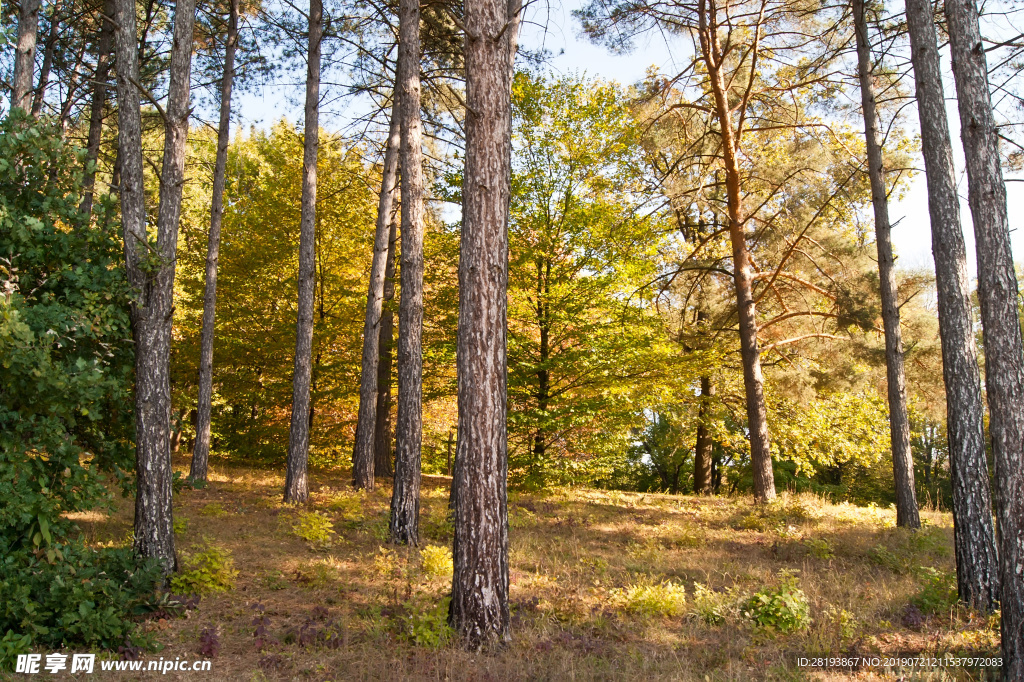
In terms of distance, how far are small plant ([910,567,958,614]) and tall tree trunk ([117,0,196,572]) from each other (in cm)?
792

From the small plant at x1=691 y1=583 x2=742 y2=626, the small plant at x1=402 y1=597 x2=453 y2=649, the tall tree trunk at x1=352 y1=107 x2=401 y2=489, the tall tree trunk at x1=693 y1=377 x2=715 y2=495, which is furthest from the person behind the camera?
the tall tree trunk at x1=693 y1=377 x2=715 y2=495

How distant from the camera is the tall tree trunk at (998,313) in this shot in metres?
4.90

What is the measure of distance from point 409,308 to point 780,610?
5.90 meters

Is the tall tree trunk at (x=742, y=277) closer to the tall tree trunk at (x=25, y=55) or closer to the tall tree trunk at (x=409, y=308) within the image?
the tall tree trunk at (x=409, y=308)

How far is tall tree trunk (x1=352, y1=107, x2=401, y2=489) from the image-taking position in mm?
12336

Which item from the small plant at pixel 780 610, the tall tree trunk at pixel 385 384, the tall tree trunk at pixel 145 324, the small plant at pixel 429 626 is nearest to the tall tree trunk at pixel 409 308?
the small plant at pixel 429 626

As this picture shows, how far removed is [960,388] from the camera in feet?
22.5

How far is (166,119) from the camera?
6.40 m

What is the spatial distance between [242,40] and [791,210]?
1273 cm

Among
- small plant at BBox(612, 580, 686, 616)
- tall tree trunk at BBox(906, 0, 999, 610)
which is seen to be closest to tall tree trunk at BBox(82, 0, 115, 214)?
small plant at BBox(612, 580, 686, 616)

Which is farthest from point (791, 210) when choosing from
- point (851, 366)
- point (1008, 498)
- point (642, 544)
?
point (1008, 498)

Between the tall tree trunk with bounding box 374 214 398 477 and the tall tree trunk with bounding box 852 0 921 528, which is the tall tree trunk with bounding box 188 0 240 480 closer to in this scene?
the tall tree trunk with bounding box 374 214 398 477

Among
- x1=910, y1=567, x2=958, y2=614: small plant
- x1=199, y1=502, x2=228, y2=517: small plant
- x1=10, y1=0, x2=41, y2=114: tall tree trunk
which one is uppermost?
x1=10, y1=0, x2=41, y2=114: tall tree trunk

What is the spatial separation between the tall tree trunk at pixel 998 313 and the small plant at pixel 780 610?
1542 millimetres
